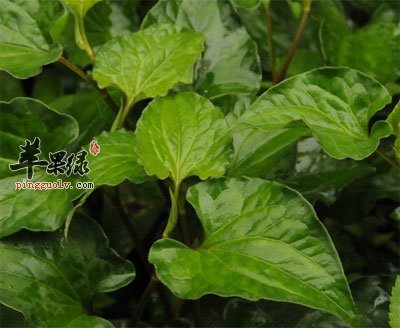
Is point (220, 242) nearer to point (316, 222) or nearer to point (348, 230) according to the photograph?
point (316, 222)

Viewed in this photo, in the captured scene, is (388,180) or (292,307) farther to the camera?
(388,180)

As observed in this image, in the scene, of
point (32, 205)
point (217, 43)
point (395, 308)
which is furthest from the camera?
point (217, 43)

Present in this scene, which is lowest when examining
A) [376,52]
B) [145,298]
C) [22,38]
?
[145,298]

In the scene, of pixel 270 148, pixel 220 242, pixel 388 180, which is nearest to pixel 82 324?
pixel 220 242

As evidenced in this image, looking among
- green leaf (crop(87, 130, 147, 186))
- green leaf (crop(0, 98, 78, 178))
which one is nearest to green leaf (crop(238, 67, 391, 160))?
green leaf (crop(87, 130, 147, 186))

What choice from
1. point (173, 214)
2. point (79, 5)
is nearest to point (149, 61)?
point (79, 5)

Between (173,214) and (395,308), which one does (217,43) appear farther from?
(395,308)

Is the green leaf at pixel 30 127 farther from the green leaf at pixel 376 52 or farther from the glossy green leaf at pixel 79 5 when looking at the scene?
the green leaf at pixel 376 52

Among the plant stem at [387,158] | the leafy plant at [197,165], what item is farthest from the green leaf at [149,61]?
the plant stem at [387,158]
